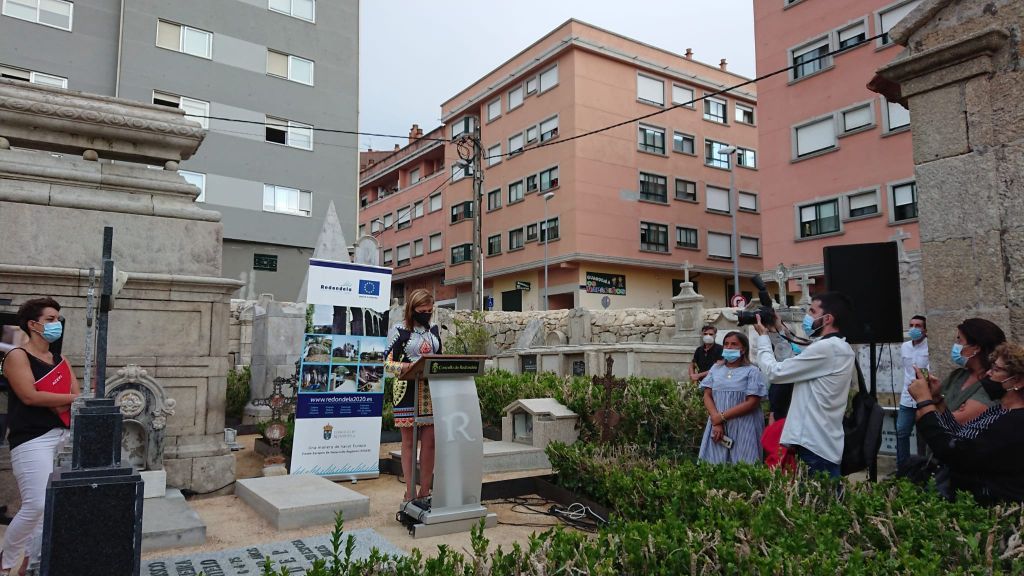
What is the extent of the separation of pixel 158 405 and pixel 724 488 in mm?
5186

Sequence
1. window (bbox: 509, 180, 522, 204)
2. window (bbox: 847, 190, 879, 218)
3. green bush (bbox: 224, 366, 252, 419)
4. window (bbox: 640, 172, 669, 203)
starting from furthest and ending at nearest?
window (bbox: 509, 180, 522, 204) < window (bbox: 640, 172, 669, 203) < window (bbox: 847, 190, 879, 218) < green bush (bbox: 224, 366, 252, 419)

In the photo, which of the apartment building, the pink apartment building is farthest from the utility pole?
→ the apartment building

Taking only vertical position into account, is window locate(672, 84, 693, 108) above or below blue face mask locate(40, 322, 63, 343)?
A: above

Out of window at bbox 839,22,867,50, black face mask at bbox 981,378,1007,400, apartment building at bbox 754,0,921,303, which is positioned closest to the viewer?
black face mask at bbox 981,378,1007,400

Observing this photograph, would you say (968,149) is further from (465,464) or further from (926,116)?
(465,464)

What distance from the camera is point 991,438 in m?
3.65

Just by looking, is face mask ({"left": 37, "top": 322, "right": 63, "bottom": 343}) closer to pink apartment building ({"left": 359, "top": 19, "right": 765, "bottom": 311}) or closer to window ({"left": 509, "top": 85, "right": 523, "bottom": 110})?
pink apartment building ({"left": 359, "top": 19, "right": 765, "bottom": 311})

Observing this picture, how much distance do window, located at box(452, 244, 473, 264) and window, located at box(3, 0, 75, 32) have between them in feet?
72.3

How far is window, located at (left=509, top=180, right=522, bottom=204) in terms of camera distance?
1410 inches

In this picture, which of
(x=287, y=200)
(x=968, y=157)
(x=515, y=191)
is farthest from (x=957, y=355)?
(x=515, y=191)

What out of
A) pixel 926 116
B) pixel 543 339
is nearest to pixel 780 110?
pixel 543 339

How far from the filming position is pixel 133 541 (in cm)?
321

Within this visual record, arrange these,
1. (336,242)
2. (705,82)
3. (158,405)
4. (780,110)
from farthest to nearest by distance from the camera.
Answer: (705,82)
(780,110)
(336,242)
(158,405)

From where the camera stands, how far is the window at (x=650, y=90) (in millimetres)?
34406
